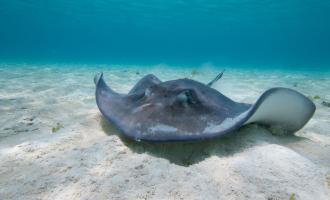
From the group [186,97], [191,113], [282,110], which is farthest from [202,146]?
[282,110]

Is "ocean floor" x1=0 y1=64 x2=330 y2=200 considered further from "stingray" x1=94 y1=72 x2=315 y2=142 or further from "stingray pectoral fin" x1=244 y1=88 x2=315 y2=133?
"stingray" x1=94 y1=72 x2=315 y2=142

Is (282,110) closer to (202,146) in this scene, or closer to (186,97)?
(202,146)

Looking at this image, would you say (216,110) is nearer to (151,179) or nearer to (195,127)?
(195,127)

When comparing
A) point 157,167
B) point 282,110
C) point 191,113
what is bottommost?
point 157,167

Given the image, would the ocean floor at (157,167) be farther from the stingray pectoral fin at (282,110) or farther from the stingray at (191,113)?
the stingray at (191,113)

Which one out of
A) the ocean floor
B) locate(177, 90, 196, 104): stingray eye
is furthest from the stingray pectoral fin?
locate(177, 90, 196, 104): stingray eye

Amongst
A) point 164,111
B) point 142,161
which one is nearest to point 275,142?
Result: point 164,111

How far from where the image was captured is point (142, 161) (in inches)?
101

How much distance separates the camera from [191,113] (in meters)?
2.85

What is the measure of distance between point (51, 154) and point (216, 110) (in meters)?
2.09

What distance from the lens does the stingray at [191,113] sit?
2525 mm

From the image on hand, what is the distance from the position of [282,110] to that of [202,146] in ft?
3.75

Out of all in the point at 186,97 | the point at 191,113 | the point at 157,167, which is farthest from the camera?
the point at 186,97

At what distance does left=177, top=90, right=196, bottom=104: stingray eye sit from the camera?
299 centimetres
